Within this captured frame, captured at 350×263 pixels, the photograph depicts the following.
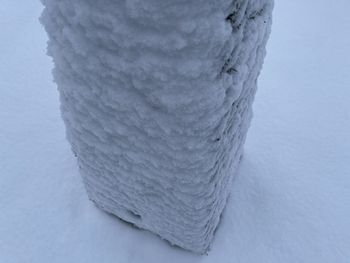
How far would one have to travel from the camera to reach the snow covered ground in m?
1.79

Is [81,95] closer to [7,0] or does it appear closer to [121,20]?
[121,20]

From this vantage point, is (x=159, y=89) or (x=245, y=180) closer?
(x=159, y=89)

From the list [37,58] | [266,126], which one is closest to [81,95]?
[266,126]

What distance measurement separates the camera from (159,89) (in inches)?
37.4

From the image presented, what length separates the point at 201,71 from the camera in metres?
0.86

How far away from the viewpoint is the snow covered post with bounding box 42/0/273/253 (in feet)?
2.69

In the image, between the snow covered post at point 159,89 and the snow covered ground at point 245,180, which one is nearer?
the snow covered post at point 159,89

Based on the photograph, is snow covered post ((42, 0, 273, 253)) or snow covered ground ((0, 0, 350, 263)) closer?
snow covered post ((42, 0, 273, 253))

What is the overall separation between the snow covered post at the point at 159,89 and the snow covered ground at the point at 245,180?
1.41 feet

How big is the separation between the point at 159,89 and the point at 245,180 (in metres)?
1.22

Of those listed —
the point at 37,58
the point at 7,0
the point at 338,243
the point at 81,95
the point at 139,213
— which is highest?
the point at 7,0

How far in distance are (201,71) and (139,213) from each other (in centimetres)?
98

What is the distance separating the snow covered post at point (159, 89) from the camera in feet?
2.69

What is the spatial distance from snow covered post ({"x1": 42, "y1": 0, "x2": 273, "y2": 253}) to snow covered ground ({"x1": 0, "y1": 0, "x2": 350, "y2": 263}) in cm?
43
